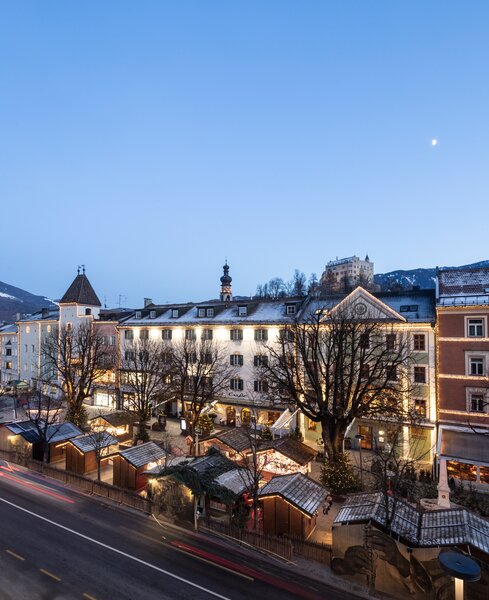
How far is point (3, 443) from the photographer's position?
33656mm

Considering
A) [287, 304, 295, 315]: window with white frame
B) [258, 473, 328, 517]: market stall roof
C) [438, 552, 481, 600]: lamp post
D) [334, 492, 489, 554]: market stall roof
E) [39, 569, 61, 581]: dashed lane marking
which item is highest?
[287, 304, 295, 315]: window with white frame

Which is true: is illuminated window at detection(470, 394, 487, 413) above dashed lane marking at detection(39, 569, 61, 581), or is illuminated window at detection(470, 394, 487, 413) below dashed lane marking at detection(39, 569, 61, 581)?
above

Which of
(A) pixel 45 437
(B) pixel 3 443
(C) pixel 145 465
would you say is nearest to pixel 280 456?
(C) pixel 145 465

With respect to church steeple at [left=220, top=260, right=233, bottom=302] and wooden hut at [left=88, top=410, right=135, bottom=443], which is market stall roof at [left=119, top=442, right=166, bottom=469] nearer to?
wooden hut at [left=88, top=410, right=135, bottom=443]

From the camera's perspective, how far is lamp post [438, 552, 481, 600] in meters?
11.5

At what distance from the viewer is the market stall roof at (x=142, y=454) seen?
25.9 metres

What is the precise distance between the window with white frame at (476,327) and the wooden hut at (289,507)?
19.0 m

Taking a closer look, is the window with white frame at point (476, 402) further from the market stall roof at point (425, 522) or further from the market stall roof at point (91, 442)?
the market stall roof at point (91, 442)

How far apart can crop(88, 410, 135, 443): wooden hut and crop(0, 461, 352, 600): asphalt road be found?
1221cm

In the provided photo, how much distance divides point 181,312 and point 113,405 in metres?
16.3

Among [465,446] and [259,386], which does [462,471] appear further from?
[259,386]

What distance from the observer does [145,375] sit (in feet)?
132

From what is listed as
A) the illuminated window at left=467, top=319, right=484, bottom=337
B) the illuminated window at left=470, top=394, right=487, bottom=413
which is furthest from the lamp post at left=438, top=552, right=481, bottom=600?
the illuminated window at left=467, top=319, right=484, bottom=337

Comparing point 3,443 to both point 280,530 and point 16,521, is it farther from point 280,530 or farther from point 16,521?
point 280,530
